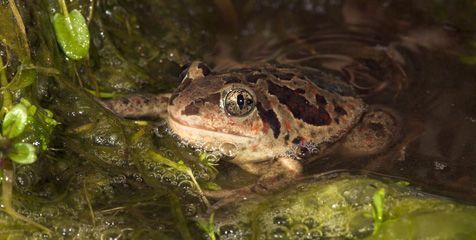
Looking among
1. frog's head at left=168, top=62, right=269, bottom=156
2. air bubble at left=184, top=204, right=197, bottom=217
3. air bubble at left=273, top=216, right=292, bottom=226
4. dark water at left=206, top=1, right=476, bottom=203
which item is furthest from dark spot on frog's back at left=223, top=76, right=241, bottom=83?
air bubble at left=273, top=216, right=292, bottom=226

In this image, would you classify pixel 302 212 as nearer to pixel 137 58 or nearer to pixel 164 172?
pixel 164 172

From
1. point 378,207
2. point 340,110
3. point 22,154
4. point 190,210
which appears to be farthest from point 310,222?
point 22,154

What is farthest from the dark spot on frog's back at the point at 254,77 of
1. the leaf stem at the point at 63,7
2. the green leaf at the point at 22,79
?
the green leaf at the point at 22,79

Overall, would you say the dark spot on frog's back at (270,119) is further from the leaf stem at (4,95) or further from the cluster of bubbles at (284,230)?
the leaf stem at (4,95)

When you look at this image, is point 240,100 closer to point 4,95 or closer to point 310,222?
point 310,222

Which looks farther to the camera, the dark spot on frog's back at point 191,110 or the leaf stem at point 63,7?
the dark spot on frog's back at point 191,110
